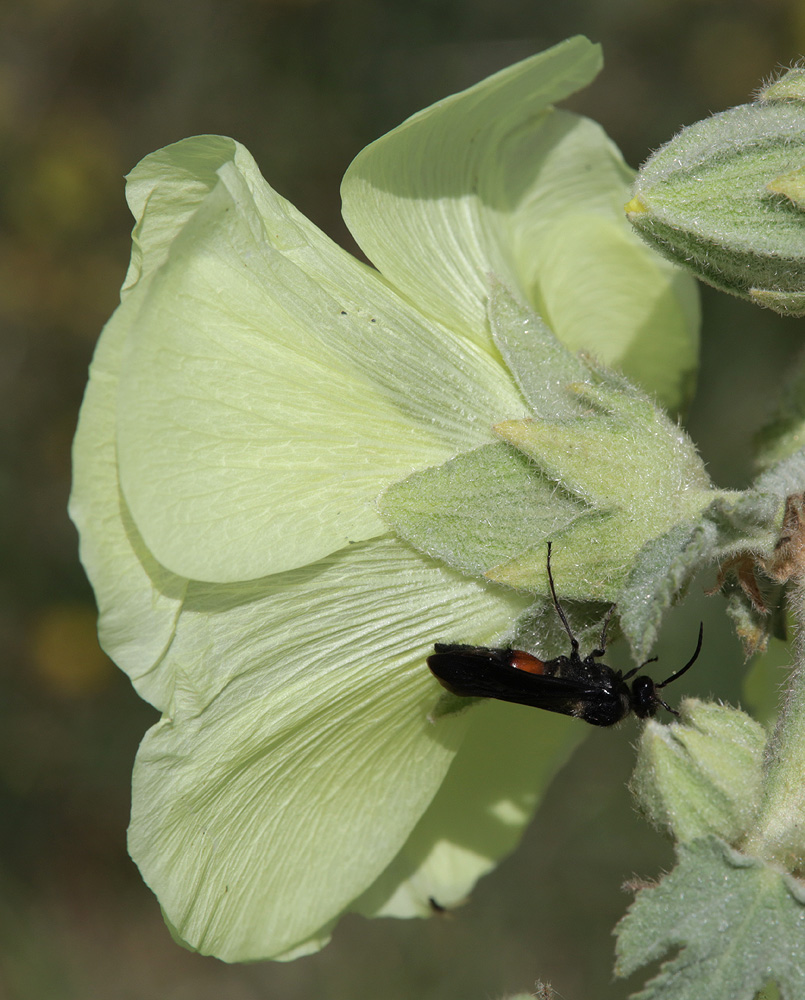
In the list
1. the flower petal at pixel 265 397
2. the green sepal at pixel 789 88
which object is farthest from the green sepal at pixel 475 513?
the green sepal at pixel 789 88

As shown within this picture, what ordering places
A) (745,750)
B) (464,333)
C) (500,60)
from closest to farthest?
(745,750) → (464,333) → (500,60)

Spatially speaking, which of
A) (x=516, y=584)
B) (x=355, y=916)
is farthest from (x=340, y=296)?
(x=355, y=916)

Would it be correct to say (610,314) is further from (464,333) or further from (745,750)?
(745,750)

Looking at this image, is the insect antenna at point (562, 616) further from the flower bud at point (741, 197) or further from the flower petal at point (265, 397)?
the flower bud at point (741, 197)

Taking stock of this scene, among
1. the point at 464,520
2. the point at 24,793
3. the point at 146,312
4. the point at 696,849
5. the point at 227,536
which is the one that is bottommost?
the point at 24,793

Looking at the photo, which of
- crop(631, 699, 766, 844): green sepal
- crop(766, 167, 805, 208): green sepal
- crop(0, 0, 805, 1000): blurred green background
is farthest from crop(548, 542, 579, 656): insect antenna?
crop(0, 0, 805, 1000): blurred green background

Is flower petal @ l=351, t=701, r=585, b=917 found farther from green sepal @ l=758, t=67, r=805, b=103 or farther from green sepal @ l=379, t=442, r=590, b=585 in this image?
green sepal @ l=758, t=67, r=805, b=103
